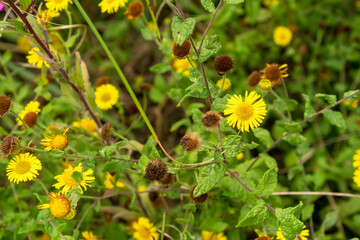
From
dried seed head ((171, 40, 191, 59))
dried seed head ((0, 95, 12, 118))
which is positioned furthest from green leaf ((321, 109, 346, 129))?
dried seed head ((0, 95, 12, 118))

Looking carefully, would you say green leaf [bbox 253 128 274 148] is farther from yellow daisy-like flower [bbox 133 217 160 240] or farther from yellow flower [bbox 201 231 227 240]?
yellow daisy-like flower [bbox 133 217 160 240]

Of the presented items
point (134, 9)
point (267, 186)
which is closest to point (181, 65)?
point (134, 9)

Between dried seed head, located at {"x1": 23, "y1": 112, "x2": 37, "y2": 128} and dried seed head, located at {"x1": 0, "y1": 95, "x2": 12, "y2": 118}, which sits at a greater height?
dried seed head, located at {"x1": 0, "y1": 95, "x2": 12, "y2": 118}

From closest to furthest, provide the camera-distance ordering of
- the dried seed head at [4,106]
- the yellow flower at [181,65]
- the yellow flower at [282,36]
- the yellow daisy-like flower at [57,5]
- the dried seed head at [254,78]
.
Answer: the dried seed head at [4,106]
the yellow daisy-like flower at [57,5]
the dried seed head at [254,78]
the yellow flower at [181,65]
the yellow flower at [282,36]

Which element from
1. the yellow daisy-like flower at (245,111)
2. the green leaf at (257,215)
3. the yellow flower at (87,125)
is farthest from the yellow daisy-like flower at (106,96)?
the green leaf at (257,215)

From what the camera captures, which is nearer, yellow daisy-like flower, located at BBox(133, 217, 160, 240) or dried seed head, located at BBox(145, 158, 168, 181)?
dried seed head, located at BBox(145, 158, 168, 181)

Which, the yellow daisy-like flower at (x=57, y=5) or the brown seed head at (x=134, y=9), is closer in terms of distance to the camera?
the yellow daisy-like flower at (x=57, y=5)

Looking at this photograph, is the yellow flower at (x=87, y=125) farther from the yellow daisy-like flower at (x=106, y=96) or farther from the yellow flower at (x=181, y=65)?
the yellow flower at (x=181, y=65)
